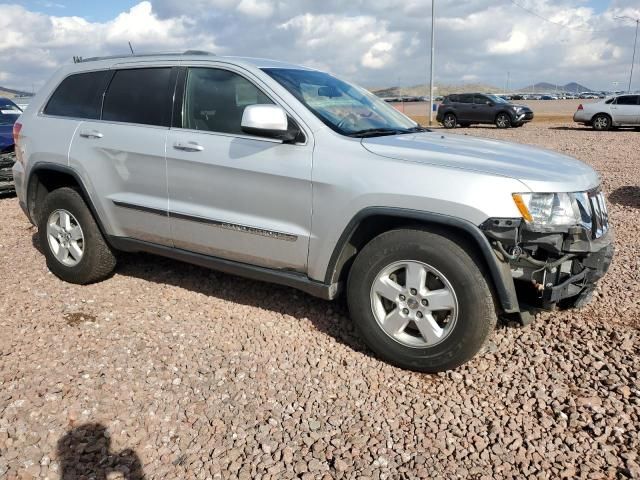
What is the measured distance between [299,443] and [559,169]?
2.12 meters

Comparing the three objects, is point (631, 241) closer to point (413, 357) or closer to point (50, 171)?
point (413, 357)

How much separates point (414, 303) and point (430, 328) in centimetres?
17

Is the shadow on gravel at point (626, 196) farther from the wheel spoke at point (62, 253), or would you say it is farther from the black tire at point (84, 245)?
the wheel spoke at point (62, 253)

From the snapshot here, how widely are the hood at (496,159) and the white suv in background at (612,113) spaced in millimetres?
19557

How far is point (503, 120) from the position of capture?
2341 cm

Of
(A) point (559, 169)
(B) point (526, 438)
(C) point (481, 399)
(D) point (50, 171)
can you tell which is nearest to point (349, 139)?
(A) point (559, 169)

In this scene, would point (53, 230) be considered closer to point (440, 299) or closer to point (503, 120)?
point (440, 299)

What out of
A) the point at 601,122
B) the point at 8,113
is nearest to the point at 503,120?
the point at 601,122

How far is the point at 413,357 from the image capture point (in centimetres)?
326

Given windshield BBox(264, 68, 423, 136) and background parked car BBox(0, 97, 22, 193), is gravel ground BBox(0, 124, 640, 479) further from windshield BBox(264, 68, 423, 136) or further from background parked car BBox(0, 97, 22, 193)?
background parked car BBox(0, 97, 22, 193)

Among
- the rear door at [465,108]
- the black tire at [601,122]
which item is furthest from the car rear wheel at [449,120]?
the black tire at [601,122]

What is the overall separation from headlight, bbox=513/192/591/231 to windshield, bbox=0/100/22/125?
10.1 m

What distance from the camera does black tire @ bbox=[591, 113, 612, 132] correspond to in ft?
67.7

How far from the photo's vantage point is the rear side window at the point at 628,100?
2020cm
